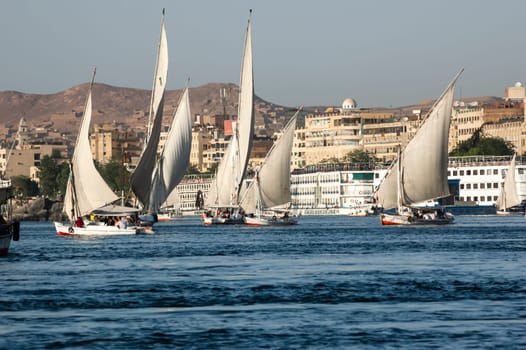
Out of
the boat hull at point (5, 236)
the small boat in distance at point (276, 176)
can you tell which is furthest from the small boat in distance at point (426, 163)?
the boat hull at point (5, 236)

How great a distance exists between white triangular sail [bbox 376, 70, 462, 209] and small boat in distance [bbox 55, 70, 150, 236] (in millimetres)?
24039

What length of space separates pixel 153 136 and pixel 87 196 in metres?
11.8

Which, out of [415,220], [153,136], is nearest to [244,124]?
[415,220]

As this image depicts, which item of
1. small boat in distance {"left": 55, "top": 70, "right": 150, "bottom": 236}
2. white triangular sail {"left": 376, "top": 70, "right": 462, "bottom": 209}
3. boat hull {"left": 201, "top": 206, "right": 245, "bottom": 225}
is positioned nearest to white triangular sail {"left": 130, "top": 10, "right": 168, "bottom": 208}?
small boat in distance {"left": 55, "top": 70, "right": 150, "bottom": 236}

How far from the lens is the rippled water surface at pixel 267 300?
3969cm

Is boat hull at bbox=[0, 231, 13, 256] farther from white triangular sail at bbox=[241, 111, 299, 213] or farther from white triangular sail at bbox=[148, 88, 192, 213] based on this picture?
white triangular sail at bbox=[241, 111, 299, 213]

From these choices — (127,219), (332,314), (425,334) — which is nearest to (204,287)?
(332,314)

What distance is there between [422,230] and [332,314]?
79364mm

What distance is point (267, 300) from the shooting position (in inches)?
1960

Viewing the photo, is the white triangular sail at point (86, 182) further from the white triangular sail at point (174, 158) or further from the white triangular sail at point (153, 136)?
the white triangular sail at point (174, 158)

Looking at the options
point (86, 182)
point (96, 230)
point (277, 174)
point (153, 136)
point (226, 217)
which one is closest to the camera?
point (86, 182)

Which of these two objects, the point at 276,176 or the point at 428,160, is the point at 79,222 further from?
the point at 276,176

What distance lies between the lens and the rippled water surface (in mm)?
39688

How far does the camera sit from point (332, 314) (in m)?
45.3
